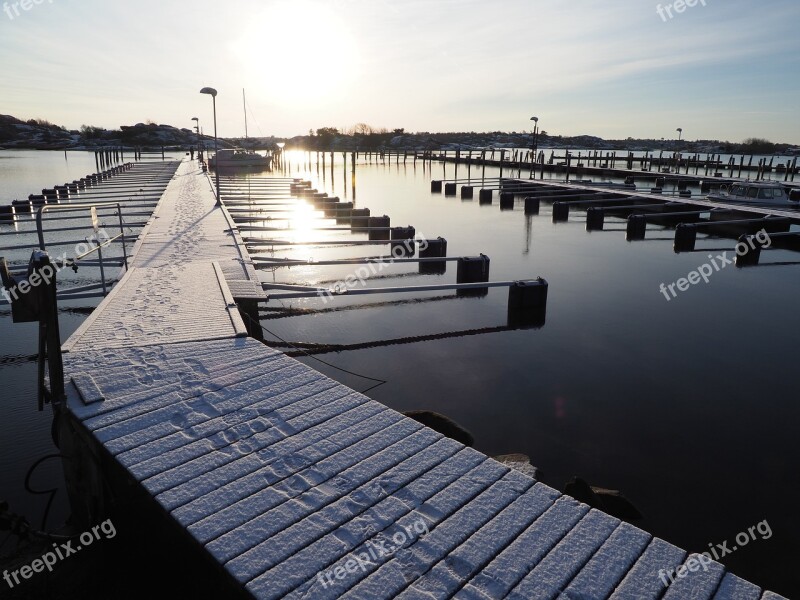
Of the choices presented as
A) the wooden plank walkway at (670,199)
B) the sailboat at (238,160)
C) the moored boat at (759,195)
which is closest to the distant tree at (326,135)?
the sailboat at (238,160)

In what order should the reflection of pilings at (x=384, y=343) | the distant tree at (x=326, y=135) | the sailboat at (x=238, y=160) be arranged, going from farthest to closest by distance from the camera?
the distant tree at (x=326, y=135)
the sailboat at (x=238, y=160)
the reflection of pilings at (x=384, y=343)

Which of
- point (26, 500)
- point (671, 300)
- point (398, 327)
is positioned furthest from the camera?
point (671, 300)

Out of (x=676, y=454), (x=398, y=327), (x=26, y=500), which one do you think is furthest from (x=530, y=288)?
(x=26, y=500)

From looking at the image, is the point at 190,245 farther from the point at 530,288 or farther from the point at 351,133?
the point at 351,133

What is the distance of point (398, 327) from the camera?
40.3 ft

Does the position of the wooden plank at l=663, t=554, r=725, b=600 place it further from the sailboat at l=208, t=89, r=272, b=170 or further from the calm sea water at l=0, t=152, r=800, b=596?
the sailboat at l=208, t=89, r=272, b=170

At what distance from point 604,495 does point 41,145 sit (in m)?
157

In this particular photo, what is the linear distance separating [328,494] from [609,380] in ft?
23.5

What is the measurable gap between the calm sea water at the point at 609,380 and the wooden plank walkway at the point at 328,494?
2.22 m

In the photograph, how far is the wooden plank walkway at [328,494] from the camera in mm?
3162

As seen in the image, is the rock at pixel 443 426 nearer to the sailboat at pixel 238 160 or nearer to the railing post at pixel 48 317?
the railing post at pixel 48 317

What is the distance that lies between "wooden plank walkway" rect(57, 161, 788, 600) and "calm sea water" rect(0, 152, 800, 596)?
2.22 meters

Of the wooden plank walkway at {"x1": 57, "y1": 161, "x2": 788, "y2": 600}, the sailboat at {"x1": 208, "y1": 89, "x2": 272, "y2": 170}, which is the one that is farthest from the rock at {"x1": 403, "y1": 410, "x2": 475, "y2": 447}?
the sailboat at {"x1": 208, "y1": 89, "x2": 272, "y2": 170}

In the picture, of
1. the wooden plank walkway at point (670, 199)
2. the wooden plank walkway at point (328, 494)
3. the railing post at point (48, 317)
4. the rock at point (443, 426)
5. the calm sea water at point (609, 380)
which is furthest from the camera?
the wooden plank walkway at point (670, 199)
